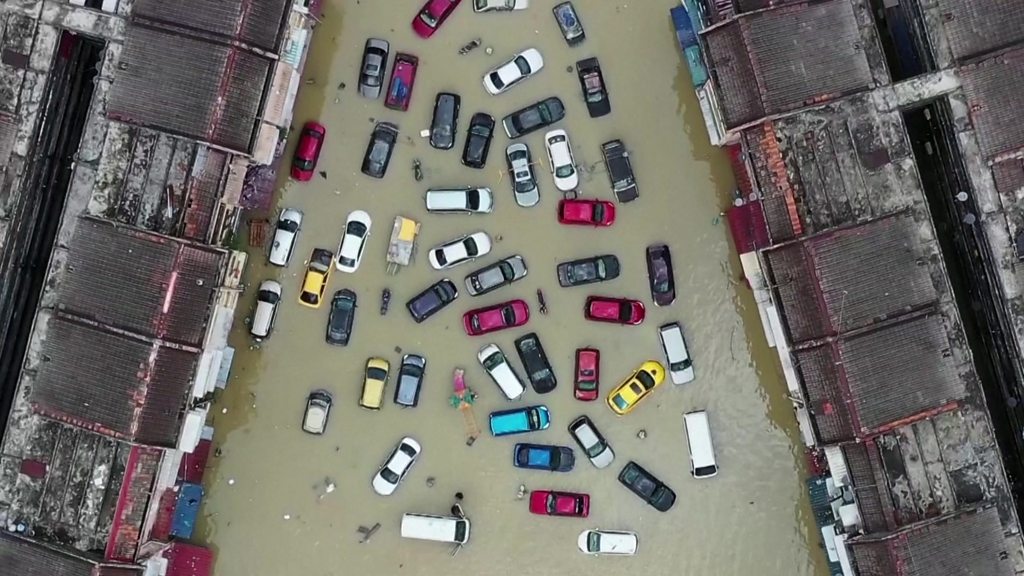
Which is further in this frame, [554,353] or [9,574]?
[554,353]

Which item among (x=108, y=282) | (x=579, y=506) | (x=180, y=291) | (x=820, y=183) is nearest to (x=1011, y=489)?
(x=820, y=183)

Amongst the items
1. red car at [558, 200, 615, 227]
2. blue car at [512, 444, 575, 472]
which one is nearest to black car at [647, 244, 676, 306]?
red car at [558, 200, 615, 227]

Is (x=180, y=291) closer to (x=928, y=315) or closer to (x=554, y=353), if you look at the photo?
(x=554, y=353)

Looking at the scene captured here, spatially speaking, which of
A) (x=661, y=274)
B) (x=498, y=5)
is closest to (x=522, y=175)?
(x=661, y=274)

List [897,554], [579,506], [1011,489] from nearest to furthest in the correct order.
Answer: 1. [897,554]
2. [1011,489]
3. [579,506]

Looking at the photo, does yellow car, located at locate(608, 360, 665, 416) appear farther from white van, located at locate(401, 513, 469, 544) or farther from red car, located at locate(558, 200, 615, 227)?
white van, located at locate(401, 513, 469, 544)

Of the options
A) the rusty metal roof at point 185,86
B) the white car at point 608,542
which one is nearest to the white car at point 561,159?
the rusty metal roof at point 185,86

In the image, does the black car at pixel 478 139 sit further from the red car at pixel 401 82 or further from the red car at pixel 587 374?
the red car at pixel 587 374
